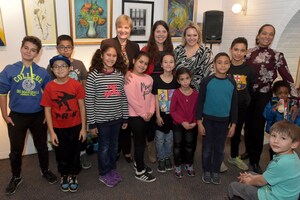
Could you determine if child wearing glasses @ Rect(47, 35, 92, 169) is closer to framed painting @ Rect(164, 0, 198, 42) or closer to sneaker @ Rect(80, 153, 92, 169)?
sneaker @ Rect(80, 153, 92, 169)

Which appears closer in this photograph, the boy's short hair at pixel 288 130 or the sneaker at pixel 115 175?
the boy's short hair at pixel 288 130

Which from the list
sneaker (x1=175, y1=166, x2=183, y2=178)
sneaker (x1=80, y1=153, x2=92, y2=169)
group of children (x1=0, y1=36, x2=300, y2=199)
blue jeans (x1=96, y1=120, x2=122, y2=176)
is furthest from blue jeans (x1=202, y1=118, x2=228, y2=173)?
sneaker (x1=80, y1=153, x2=92, y2=169)

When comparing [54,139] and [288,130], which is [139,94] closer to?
A: [54,139]

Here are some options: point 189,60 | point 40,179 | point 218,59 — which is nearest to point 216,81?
point 218,59

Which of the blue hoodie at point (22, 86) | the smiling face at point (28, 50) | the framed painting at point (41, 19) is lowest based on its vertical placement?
the blue hoodie at point (22, 86)

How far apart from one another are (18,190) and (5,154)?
0.82m

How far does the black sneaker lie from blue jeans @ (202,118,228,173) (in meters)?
1.86

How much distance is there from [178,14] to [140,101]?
70.1 inches

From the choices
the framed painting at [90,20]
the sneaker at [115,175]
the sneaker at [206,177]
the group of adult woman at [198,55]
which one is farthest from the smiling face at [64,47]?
the sneaker at [206,177]

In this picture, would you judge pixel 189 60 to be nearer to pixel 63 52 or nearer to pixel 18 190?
pixel 63 52

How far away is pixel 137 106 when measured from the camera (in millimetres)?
2482

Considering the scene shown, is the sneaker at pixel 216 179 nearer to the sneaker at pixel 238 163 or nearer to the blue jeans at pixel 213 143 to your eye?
the blue jeans at pixel 213 143

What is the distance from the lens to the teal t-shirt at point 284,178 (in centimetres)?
153

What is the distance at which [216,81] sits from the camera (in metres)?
2.37
